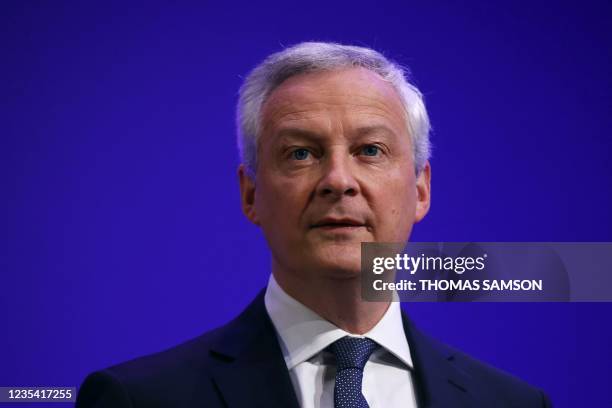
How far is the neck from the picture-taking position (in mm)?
1819

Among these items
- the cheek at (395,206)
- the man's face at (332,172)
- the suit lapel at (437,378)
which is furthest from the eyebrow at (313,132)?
the suit lapel at (437,378)

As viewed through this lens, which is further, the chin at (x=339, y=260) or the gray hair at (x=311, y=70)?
the gray hair at (x=311, y=70)

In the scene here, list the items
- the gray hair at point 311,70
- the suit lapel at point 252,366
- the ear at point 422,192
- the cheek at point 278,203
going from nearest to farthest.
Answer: the suit lapel at point 252,366, the cheek at point 278,203, the gray hair at point 311,70, the ear at point 422,192

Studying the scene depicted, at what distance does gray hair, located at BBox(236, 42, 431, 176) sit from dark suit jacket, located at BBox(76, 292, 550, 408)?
36cm

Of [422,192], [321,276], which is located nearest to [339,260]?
[321,276]

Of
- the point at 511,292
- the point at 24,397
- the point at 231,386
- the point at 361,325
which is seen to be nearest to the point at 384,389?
the point at 361,325

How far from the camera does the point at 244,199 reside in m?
2.02

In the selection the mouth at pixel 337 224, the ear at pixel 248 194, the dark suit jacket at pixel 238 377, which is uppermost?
the ear at pixel 248 194

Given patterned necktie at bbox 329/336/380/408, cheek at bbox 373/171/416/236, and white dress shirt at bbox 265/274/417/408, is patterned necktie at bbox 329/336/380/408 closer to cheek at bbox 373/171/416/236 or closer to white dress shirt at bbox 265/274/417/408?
white dress shirt at bbox 265/274/417/408

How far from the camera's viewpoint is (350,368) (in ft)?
5.75

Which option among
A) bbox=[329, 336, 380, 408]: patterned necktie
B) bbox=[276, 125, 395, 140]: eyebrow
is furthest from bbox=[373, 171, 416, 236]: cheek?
bbox=[329, 336, 380, 408]: patterned necktie

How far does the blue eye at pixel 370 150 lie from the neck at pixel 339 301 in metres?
0.26

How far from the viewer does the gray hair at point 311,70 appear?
1.93m

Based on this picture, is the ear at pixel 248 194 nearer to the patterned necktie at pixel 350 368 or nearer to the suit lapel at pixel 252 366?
the suit lapel at pixel 252 366
